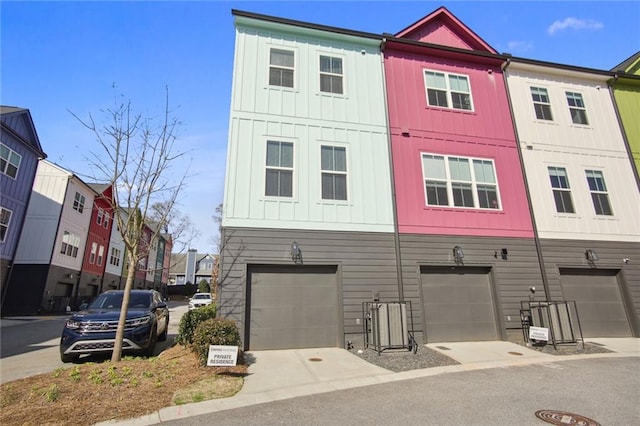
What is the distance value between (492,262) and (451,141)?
4183mm

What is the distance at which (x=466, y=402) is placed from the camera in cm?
482

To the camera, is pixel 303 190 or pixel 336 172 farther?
pixel 336 172

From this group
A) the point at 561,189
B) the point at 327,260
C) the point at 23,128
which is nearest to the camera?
the point at 327,260

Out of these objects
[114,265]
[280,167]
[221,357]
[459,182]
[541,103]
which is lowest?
[221,357]

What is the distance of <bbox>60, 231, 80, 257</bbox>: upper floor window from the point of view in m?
22.2

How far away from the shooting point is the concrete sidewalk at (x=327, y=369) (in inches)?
188

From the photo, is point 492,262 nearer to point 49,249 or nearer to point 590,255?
point 590,255

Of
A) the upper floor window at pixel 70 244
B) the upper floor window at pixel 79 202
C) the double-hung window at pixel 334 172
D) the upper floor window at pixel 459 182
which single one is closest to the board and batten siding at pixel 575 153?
the upper floor window at pixel 459 182

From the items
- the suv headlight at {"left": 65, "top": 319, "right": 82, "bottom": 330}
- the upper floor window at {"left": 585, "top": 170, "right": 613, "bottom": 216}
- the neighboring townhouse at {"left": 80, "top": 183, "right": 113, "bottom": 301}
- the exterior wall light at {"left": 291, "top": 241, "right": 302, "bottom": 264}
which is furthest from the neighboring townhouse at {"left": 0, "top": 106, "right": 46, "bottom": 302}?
the upper floor window at {"left": 585, "top": 170, "right": 613, "bottom": 216}

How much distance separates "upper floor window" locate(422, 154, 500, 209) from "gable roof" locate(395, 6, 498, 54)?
15.9 feet

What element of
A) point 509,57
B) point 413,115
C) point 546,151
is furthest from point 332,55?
point 546,151

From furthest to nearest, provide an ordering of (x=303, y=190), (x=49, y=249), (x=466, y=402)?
(x=49, y=249) → (x=303, y=190) → (x=466, y=402)

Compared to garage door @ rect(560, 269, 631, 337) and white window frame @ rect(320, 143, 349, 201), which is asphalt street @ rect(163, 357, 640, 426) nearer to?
garage door @ rect(560, 269, 631, 337)

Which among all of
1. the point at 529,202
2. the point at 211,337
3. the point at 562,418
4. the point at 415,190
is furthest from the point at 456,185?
the point at 211,337
